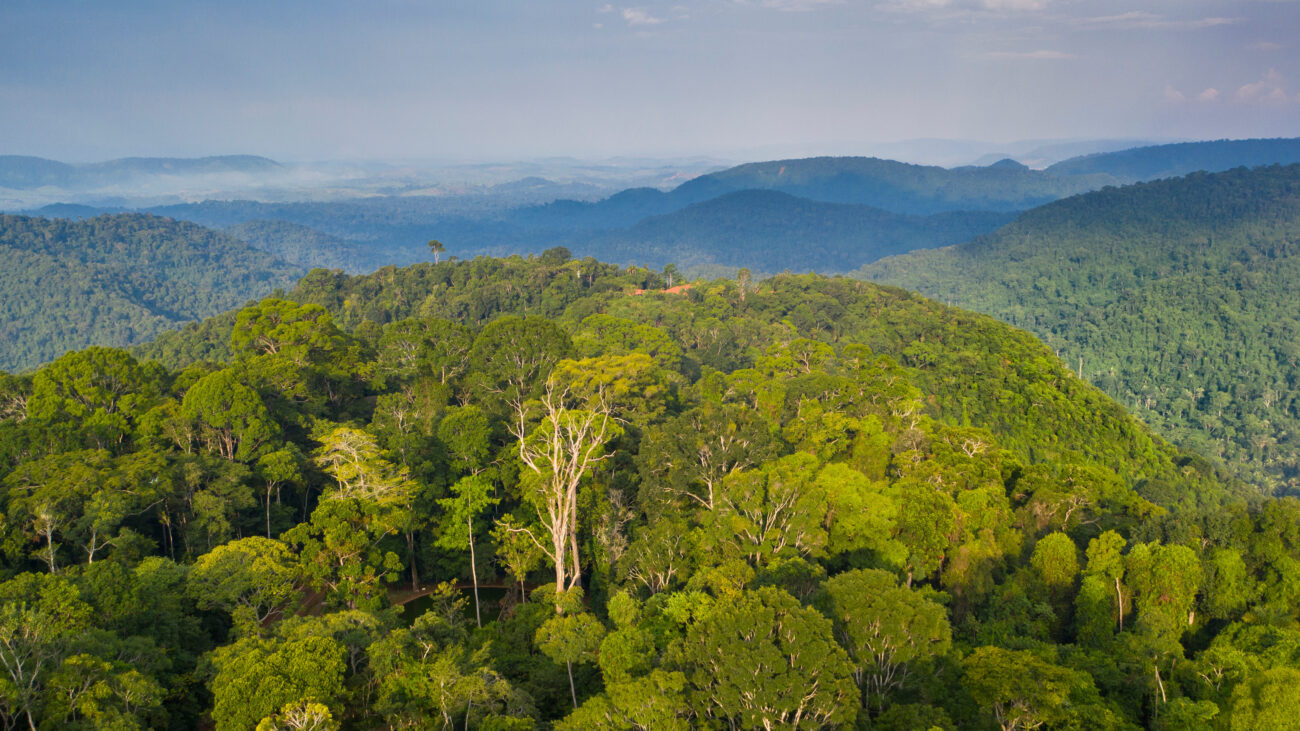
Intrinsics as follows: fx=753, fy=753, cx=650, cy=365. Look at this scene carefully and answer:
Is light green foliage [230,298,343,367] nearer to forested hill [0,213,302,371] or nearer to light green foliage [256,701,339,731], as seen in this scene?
light green foliage [256,701,339,731]

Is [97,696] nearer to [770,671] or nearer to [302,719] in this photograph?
[302,719]

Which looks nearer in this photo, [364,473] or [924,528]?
[364,473]

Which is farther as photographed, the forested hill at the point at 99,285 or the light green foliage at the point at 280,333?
the forested hill at the point at 99,285

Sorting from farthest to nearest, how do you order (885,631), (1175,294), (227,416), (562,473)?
1. (1175,294)
2. (227,416)
3. (562,473)
4. (885,631)

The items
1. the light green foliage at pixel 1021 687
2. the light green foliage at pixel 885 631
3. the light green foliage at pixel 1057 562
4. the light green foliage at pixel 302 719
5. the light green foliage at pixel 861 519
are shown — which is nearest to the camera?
the light green foliage at pixel 302 719

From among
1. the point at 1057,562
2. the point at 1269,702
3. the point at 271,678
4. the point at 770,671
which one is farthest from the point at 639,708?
the point at 1057,562

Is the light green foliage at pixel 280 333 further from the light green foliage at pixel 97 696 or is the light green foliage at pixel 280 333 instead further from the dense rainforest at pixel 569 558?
the light green foliage at pixel 97 696

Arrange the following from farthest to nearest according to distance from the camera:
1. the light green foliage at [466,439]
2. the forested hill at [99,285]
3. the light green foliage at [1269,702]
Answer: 1. the forested hill at [99,285]
2. the light green foliage at [466,439]
3. the light green foliage at [1269,702]

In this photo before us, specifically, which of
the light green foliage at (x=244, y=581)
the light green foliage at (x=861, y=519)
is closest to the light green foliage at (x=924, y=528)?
the light green foliage at (x=861, y=519)
